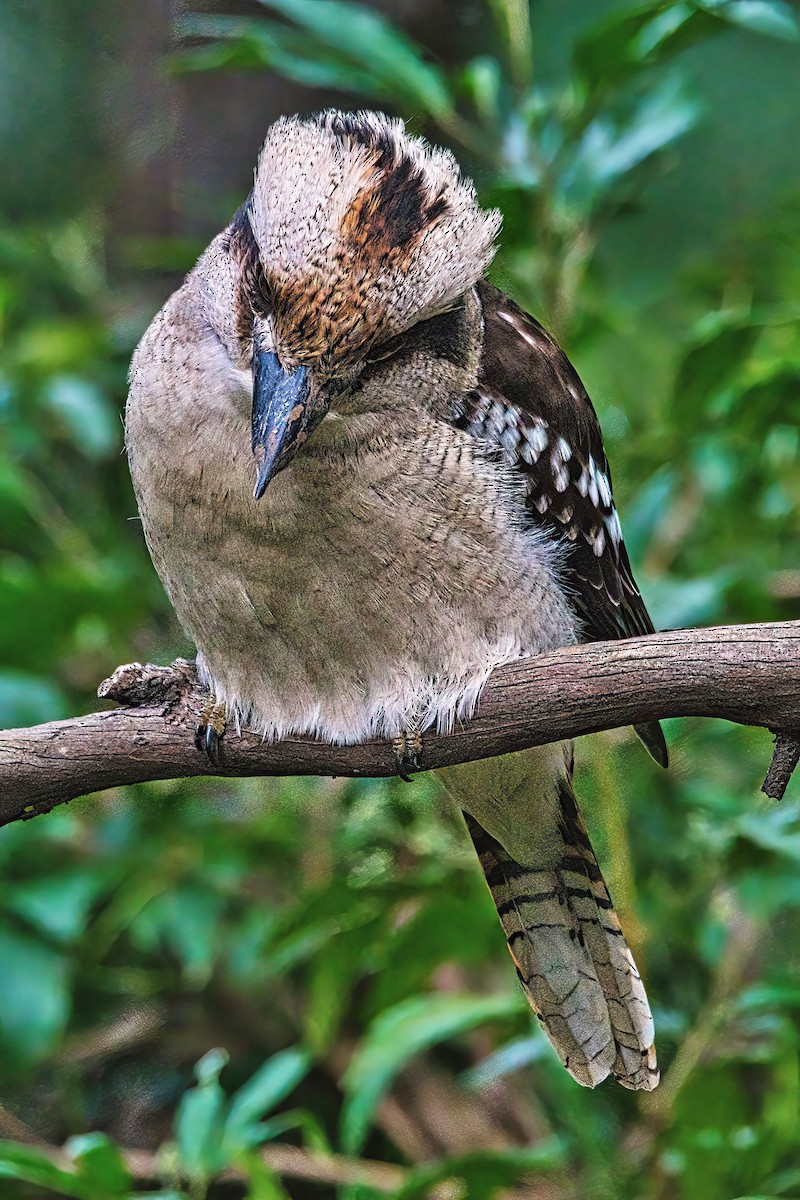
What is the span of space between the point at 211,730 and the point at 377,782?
0.76 meters

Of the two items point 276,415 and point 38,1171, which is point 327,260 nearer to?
point 276,415

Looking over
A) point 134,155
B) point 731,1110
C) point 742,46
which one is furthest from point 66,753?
point 742,46

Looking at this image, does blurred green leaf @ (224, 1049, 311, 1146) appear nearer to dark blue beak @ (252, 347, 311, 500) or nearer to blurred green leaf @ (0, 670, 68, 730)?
blurred green leaf @ (0, 670, 68, 730)

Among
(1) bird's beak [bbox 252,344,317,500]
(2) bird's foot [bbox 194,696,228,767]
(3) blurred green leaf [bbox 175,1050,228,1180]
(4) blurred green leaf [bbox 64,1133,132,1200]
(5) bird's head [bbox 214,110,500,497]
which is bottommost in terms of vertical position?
(3) blurred green leaf [bbox 175,1050,228,1180]

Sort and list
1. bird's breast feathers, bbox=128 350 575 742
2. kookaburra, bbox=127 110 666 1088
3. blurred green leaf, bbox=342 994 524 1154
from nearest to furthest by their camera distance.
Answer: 1. kookaburra, bbox=127 110 666 1088
2. bird's breast feathers, bbox=128 350 575 742
3. blurred green leaf, bbox=342 994 524 1154

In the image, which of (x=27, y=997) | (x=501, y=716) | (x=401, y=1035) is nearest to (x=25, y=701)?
(x=27, y=997)

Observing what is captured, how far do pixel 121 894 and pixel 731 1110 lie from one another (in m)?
1.08

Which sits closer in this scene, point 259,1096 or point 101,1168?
point 101,1168

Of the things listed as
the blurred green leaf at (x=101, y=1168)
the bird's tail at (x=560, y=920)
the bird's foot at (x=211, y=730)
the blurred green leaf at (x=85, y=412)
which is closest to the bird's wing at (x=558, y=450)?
the bird's tail at (x=560, y=920)

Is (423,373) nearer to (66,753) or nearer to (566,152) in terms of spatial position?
(66,753)

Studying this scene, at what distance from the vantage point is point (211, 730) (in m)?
1.43

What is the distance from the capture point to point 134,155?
1923 mm

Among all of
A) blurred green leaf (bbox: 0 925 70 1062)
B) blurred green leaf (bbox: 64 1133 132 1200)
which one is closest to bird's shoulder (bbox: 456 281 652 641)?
blurred green leaf (bbox: 64 1133 132 1200)

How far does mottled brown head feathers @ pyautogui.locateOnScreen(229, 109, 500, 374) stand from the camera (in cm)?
113
